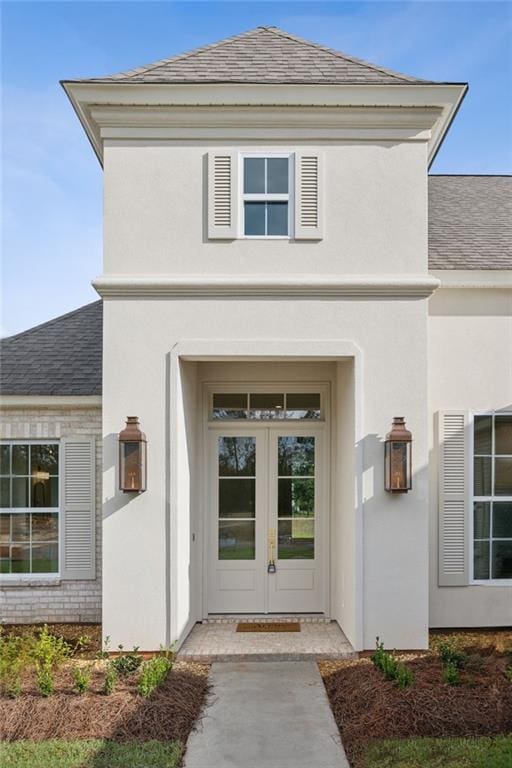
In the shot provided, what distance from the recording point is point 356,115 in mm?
6809

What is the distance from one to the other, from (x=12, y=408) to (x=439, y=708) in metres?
6.48

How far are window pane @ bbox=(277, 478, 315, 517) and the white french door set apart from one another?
1cm

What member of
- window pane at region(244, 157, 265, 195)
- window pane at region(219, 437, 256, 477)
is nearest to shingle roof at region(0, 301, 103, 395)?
window pane at region(219, 437, 256, 477)

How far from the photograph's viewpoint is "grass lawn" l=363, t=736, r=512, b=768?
4305 millimetres

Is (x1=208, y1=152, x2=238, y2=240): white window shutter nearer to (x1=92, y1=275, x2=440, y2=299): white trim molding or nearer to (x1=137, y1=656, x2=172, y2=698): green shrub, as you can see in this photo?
(x1=92, y1=275, x2=440, y2=299): white trim molding

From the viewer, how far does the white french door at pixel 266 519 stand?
8031 mm

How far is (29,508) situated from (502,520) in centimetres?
656

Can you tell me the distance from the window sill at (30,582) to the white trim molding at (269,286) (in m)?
4.11

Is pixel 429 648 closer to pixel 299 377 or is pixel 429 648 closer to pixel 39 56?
pixel 299 377

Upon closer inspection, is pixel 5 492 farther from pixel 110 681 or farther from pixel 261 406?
pixel 261 406

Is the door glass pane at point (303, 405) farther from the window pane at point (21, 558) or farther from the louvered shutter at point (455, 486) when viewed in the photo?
the window pane at point (21, 558)

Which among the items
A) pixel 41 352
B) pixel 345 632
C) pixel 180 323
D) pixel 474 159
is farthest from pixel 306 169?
pixel 474 159

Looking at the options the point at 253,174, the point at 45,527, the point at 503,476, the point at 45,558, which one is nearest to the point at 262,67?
the point at 253,174

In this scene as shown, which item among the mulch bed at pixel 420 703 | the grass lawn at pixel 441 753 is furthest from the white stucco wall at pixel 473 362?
Result: the grass lawn at pixel 441 753
